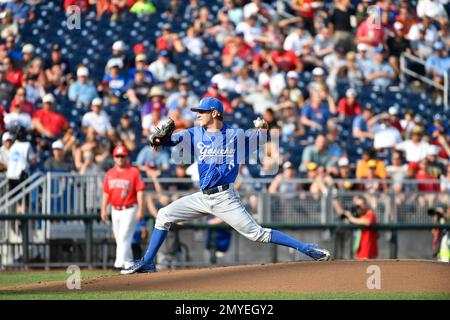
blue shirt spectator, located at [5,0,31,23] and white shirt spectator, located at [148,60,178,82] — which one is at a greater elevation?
blue shirt spectator, located at [5,0,31,23]

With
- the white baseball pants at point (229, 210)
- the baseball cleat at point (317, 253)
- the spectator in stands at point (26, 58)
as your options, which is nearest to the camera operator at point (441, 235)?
the baseball cleat at point (317, 253)

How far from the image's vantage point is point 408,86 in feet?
75.9

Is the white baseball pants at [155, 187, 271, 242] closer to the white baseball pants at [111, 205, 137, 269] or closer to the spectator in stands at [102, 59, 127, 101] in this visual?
the white baseball pants at [111, 205, 137, 269]

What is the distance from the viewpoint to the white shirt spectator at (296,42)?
2233 centimetres

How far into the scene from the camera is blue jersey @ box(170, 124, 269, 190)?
12.0m

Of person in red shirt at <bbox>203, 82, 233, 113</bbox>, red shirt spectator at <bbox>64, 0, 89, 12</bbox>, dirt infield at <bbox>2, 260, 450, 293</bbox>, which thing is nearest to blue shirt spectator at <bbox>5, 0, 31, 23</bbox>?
red shirt spectator at <bbox>64, 0, 89, 12</bbox>

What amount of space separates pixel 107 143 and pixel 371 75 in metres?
5.96

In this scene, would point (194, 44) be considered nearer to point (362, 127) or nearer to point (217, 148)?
point (362, 127)

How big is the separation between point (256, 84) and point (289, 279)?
10018mm

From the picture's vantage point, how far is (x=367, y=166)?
19.3 metres

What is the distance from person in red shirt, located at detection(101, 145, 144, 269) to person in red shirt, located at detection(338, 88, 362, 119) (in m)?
6.56

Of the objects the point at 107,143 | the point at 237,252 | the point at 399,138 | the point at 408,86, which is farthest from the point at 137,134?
the point at 408,86
